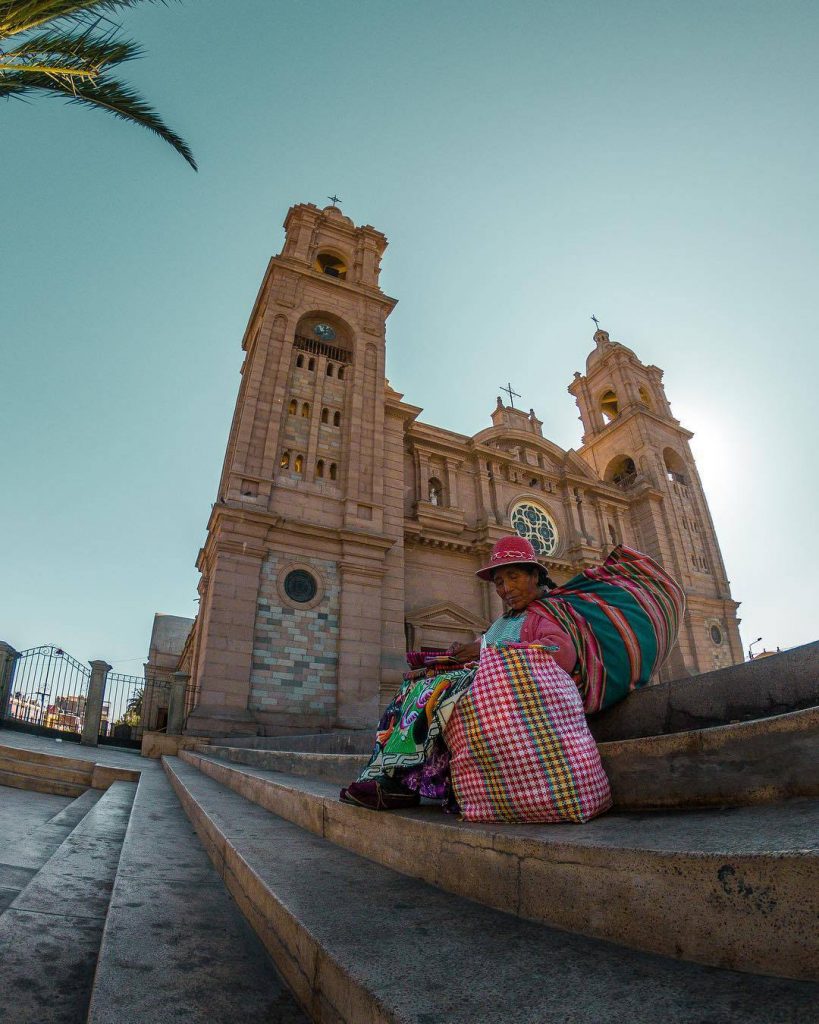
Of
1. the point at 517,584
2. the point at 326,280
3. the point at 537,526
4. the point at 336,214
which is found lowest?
the point at 517,584

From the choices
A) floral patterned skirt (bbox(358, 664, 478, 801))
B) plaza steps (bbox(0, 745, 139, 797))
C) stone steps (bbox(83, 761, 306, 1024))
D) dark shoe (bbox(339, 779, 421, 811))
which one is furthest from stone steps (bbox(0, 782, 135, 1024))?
plaza steps (bbox(0, 745, 139, 797))

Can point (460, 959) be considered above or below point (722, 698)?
below

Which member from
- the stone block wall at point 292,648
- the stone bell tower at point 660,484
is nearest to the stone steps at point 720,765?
the stone block wall at point 292,648

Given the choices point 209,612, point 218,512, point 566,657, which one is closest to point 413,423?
point 218,512

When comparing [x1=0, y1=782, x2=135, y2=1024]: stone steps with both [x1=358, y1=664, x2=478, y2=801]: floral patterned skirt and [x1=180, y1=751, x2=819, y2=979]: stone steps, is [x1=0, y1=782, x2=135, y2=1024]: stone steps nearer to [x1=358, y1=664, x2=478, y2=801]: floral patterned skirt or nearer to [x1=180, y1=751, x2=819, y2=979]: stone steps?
[x1=180, y1=751, x2=819, y2=979]: stone steps

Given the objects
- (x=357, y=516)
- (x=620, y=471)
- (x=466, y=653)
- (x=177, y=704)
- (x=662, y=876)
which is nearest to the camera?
(x=662, y=876)

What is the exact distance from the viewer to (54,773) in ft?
25.1

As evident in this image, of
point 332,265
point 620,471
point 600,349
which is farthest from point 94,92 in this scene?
point 600,349

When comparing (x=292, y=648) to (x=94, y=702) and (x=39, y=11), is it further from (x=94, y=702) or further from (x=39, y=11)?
(x=39, y=11)

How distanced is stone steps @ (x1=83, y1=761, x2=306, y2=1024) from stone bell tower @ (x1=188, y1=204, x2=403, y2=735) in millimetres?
10999

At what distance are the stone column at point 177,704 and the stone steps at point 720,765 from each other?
12.3 metres

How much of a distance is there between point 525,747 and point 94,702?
43.6 feet

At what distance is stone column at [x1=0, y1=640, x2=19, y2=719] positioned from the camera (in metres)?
12.5

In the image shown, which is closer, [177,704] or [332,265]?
[177,704]
